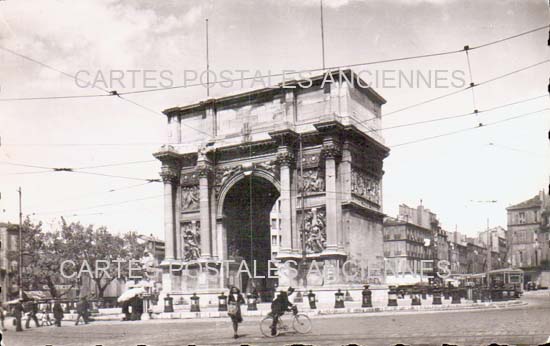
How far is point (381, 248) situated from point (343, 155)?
562 centimetres

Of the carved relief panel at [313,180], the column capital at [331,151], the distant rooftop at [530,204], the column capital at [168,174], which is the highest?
the column capital at [331,151]

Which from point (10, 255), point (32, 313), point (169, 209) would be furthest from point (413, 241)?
point (32, 313)

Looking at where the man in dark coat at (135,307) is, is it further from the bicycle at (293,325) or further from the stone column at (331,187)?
the bicycle at (293,325)

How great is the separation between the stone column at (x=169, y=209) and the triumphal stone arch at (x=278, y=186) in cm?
5

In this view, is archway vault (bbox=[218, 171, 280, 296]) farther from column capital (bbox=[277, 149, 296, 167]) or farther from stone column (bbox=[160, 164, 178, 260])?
stone column (bbox=[160, 164, 178, 260])

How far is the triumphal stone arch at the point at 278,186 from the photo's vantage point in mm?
26781

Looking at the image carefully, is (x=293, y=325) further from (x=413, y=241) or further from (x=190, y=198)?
(x=413, y=241)

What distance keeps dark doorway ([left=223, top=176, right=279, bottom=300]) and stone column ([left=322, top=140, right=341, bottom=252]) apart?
4.07m

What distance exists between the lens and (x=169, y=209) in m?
31.3

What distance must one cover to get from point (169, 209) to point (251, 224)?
4.37 metres

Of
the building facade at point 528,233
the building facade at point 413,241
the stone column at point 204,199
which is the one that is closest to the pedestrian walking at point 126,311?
the stone column at point 204,199

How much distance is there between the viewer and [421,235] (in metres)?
69.7

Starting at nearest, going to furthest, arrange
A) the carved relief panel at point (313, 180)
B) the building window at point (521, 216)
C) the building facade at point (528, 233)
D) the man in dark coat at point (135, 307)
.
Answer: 1. the man in dark coat at point (135, 307)
2. the carved relief panel at point (313, 180)
3. the building facade at point (528, 233)
4. the building window at point (521, 216)

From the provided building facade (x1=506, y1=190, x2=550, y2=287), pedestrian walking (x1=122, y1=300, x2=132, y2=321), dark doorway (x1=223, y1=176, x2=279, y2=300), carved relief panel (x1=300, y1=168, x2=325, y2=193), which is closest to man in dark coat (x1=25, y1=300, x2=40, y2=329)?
pedestrian walking (x1=122, y1=300, x2=132, y2=321)
